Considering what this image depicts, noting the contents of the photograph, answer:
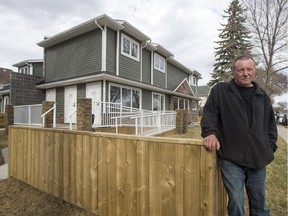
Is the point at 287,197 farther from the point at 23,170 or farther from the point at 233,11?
the point at 233,11

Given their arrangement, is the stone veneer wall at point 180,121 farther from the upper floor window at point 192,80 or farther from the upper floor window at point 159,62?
the upper floor window at point 192,80

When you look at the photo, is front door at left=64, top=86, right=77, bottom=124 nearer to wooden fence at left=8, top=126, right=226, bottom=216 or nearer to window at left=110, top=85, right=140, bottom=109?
window at left=110, top=85, right=140, bottom=109

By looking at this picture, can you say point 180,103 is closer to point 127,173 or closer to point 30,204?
point 30,204

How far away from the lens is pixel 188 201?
2.38 metres

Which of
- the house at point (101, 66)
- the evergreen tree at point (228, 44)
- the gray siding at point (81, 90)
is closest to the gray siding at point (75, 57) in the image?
the house at point (101, 66)

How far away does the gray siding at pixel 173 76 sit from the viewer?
65.6 ft

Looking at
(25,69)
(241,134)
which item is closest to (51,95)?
(25,69)

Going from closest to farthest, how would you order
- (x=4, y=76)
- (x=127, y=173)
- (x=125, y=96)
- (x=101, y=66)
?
(x=127, y=173) < (x=101, y=66) < (x=125, y=96) < (x=4, y=76)

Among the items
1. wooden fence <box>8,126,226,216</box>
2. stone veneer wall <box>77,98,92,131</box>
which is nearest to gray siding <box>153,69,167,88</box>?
stone veneer wall <box>77,98,92,131</box>

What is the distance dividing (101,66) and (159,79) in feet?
22.7

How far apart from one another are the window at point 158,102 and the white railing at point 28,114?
8465 mm

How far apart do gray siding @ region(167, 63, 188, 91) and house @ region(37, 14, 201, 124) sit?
267 cm

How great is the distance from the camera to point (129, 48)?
44.4ft

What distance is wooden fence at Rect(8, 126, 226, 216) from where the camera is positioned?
2.34 metres
